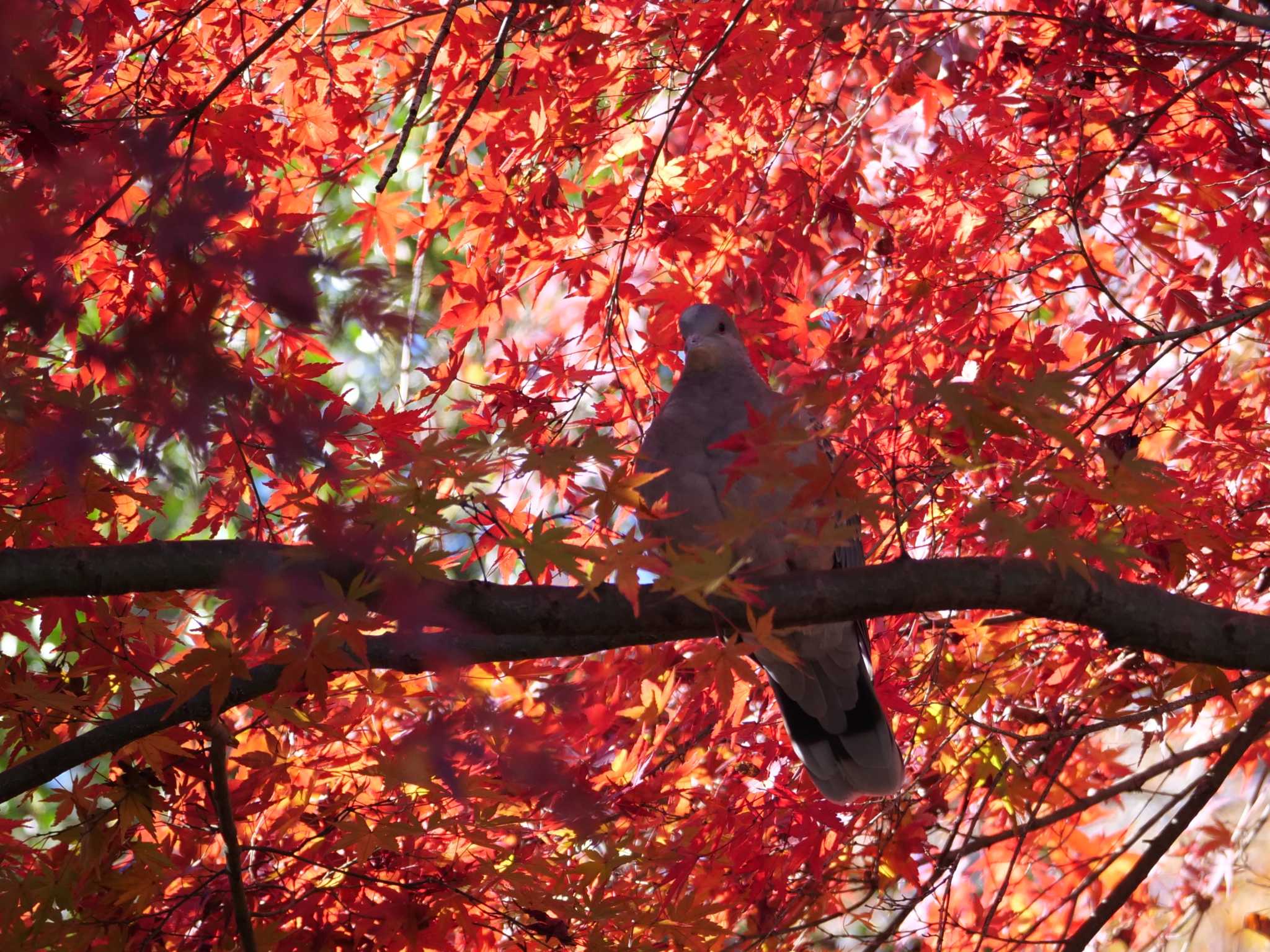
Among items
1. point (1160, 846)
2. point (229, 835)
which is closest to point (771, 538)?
point (1160, 846)

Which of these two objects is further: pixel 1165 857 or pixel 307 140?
pixel 1165 857

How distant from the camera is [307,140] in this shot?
366 centimetres

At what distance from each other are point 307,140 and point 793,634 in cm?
210

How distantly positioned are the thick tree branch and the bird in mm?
845

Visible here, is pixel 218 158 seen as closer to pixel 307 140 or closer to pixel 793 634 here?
pixel 307 140

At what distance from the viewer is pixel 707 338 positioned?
3.44m

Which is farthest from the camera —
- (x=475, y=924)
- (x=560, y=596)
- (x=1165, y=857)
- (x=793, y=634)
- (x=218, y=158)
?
(x=1165, y=857)

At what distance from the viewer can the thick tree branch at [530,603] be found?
212 cm

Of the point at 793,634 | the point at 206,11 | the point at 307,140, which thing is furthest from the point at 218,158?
the point at 793,634

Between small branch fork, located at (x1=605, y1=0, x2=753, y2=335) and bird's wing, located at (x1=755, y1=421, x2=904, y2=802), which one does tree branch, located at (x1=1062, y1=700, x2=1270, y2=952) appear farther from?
small branch fork, located at (x1=605, y1=0, x2=753, y2=335)

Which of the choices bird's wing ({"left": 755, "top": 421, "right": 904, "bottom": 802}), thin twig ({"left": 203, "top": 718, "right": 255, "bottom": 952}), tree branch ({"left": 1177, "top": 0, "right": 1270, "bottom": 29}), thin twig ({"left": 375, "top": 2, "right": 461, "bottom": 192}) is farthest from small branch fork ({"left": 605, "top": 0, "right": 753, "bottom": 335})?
thin twig ({"left": 203, "top": 718, "right": 255, "bottom": 952})

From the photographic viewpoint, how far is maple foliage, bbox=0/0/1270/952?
2193 mm

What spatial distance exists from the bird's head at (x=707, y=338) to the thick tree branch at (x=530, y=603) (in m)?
1.17

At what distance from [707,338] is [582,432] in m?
0.45
